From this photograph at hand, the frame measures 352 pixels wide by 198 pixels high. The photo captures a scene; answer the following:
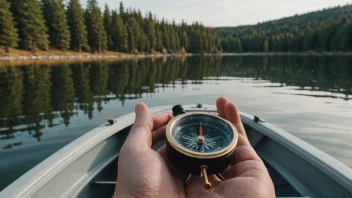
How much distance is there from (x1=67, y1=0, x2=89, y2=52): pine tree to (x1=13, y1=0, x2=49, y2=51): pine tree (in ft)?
37.9

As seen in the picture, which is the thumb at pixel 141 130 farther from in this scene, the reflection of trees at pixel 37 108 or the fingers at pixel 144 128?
the reflection of trees at pixel 37 108

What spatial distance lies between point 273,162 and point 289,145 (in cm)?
66

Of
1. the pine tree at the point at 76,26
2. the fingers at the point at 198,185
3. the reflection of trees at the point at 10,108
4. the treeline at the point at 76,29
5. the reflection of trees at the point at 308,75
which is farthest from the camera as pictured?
the pine tree at the point at 76,26

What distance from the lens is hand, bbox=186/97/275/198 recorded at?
1.94 meters

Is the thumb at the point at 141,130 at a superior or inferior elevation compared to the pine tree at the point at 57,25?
inferior

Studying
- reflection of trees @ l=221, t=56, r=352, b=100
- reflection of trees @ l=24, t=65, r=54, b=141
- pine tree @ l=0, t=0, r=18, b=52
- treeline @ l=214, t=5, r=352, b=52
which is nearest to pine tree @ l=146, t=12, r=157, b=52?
pine tree @ l=0, t=0, r=18, b=52

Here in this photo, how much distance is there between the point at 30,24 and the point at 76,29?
1448cm

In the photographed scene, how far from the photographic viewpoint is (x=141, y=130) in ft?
8.33

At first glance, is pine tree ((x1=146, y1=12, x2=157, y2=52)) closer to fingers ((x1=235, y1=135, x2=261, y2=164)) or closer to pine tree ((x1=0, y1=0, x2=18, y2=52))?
pine tree ((x1=0, y1=0, x2=18, y2=52))

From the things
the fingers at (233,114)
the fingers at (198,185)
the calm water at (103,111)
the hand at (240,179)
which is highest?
the fingers at (233,114)

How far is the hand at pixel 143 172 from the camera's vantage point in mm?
2020

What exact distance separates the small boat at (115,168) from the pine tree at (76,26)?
256ft

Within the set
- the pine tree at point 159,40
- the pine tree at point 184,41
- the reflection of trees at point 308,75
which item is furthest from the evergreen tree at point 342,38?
the pine tree at point 159,40

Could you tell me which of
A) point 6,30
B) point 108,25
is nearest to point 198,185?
point 6,30
